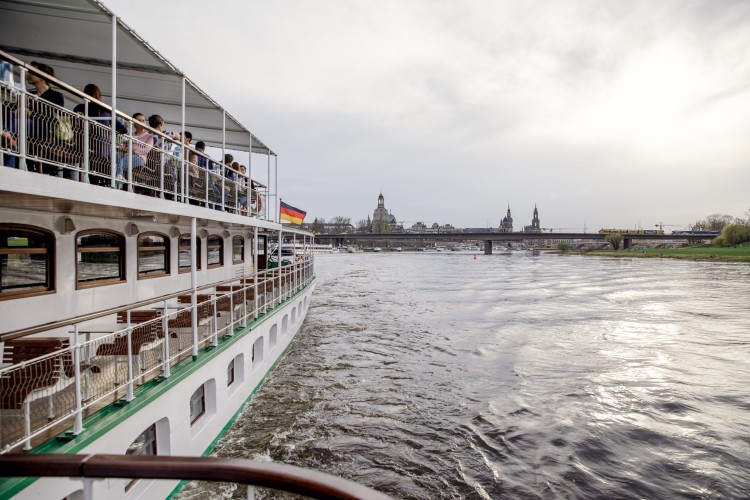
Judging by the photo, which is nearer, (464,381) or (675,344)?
(464,381)

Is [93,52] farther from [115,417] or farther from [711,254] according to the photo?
[711,254]

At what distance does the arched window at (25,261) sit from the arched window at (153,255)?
257cm

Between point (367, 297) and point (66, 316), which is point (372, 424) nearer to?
point (66, 316)

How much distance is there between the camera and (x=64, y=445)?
502 centimetres

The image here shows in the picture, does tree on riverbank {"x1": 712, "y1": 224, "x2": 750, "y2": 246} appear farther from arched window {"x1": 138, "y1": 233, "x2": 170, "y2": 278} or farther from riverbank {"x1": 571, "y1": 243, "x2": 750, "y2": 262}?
arched window {"x1": 138, "y1": 233, "x2": 170, "y2": 278}

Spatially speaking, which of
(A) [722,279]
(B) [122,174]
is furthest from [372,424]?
(A) [722,279]

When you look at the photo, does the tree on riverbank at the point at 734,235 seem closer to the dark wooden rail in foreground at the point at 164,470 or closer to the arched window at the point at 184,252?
the arched window at the point at 184,252

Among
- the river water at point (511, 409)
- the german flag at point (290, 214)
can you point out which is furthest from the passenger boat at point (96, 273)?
the german flag at point (290, 214)

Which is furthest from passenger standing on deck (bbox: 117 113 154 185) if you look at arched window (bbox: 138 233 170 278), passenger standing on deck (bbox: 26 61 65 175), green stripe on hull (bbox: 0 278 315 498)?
green stripe on hull (bbox: 0 278 315 498)

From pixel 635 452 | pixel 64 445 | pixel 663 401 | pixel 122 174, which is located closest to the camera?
pixel 64 445

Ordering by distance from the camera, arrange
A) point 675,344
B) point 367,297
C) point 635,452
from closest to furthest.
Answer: point 635,452, point 675,344, point 367,297

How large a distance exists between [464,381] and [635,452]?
216 inches

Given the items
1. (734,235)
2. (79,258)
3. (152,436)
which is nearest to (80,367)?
(152,436)

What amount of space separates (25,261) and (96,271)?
1.61 meters
